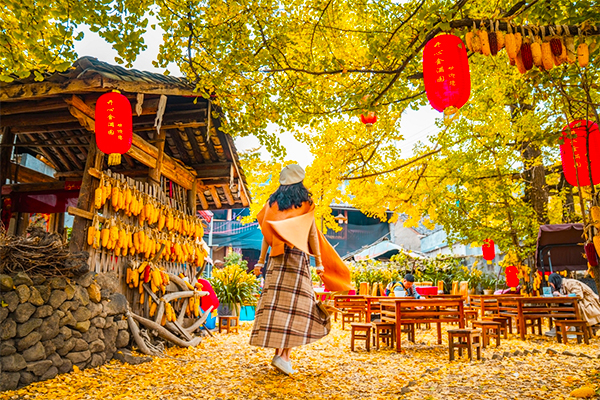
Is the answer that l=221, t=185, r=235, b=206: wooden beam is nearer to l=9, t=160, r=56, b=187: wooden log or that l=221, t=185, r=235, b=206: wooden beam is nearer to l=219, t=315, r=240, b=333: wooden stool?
l=219, t=315, r=240, b=333: wooden stool

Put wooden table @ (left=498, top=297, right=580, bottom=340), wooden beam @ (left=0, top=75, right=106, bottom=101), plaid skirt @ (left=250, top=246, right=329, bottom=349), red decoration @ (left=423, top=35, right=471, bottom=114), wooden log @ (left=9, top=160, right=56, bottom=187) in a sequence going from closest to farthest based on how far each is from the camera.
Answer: red decoration @ (left=423, top=35, right=471, bottom=114), plaid skirt @ (left=250, top=246, right=329, bottom=349), wooden beam @ (left=0, top=75, right=106, bottom=101), wooden table @ (left=498, top=297, right=580, bottom=340), wooden log @ (left=9, top=160, right=56, bottom=187)

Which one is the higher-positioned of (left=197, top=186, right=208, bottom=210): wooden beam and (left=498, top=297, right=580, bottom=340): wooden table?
(left=197, top=186, right=208, bottom=210): wooden beam

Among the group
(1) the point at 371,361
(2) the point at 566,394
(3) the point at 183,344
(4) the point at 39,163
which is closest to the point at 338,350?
(1) the point at 371,361

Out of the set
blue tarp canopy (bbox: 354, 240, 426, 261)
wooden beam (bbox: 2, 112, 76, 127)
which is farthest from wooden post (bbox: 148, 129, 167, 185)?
blue tarp canopy (bbox: 354, 240, 426, 261)

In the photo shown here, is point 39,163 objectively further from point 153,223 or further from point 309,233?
point 309,233

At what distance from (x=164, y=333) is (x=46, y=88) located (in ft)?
12.7

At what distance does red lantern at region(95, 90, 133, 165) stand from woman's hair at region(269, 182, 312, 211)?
2.23 m

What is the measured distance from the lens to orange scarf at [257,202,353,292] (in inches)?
186

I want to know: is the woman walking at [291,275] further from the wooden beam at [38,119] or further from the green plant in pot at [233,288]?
the green plant in pot at [233,288]

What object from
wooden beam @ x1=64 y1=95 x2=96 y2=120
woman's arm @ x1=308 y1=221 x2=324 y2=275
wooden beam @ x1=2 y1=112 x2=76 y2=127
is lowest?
→ woman's arm @ x1=308 y1=221 x2=324 y2=275

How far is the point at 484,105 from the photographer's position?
398 inches

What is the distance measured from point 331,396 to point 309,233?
193cm

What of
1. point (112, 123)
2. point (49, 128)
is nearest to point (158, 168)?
point (49, 128)

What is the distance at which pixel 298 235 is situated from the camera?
482cm
